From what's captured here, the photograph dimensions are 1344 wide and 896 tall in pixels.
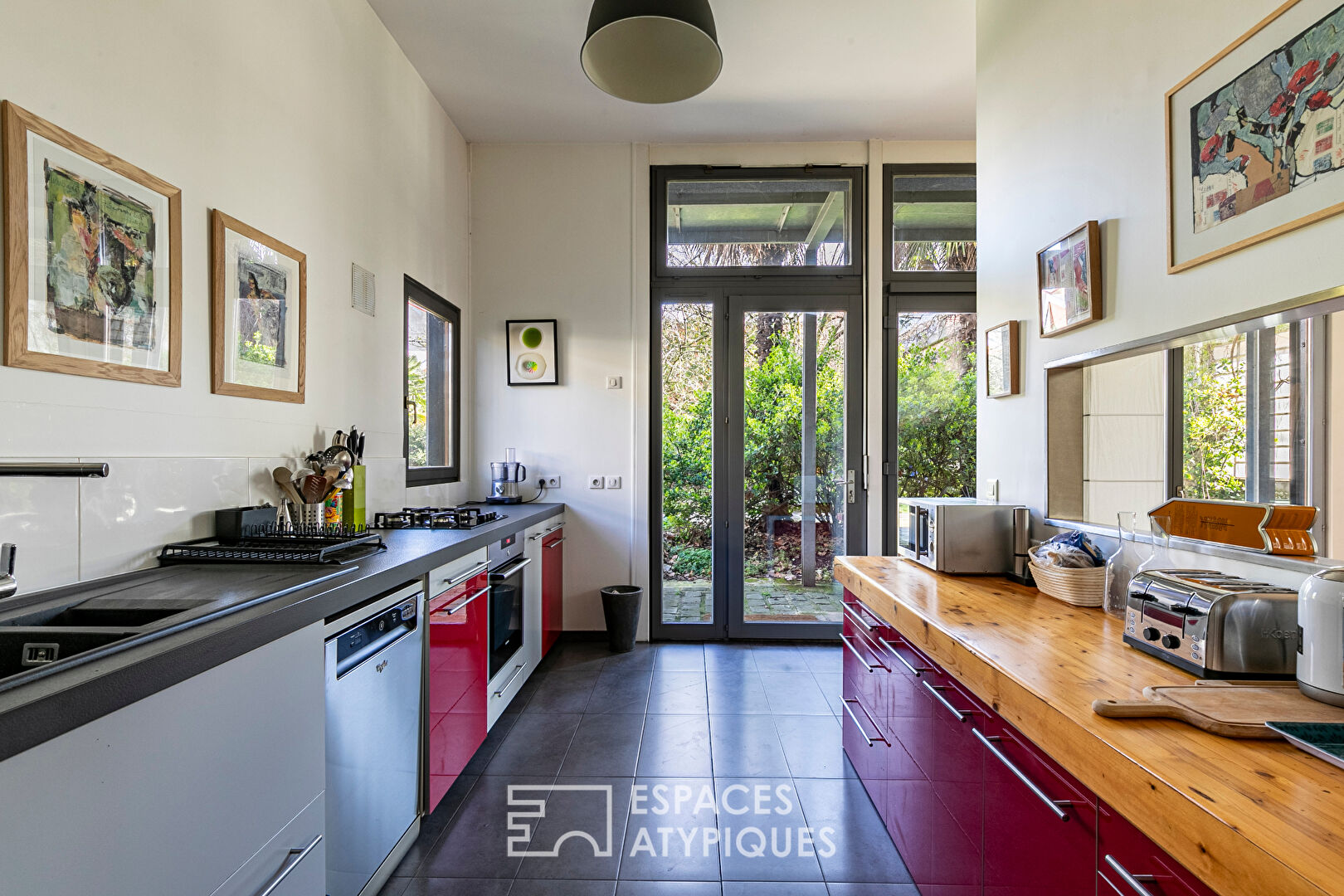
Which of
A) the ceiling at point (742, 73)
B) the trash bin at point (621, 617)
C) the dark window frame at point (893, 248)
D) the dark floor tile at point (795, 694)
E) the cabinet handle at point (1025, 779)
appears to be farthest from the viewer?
the dark window frame at point (893, 248)

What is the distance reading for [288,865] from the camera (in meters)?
1.31

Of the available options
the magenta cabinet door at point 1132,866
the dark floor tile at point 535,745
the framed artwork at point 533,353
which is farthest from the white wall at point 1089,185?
the framed artwork at point 533,353

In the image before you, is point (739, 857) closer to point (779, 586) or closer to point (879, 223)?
point (779, 586)

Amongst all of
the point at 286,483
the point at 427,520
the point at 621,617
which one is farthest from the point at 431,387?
the point at 621,617

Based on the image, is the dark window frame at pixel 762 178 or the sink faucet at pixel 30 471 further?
the dark window frame at pixel 762 178

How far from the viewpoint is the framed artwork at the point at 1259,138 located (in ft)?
4.22

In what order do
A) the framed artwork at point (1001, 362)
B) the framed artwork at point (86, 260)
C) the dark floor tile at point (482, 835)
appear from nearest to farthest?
the framed artwork at point (86, 260), the dark floor tile at point (482, 835), the framed artwork at point (1001, 362)

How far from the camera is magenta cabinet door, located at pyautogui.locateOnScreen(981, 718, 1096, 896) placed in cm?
107

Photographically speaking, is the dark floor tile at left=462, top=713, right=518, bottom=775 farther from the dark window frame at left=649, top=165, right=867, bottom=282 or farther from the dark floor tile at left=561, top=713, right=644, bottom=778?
the dark window frame at left=649, top=165, right=867, bottom=282

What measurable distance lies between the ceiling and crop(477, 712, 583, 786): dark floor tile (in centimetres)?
327

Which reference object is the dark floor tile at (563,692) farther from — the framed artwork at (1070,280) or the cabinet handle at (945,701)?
the framed artwork at (1070,280)

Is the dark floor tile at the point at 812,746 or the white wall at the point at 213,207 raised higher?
the white wall at the point at 213,207

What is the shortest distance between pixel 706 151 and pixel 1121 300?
10.2ft

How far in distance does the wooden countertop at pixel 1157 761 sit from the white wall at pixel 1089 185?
86 cm
